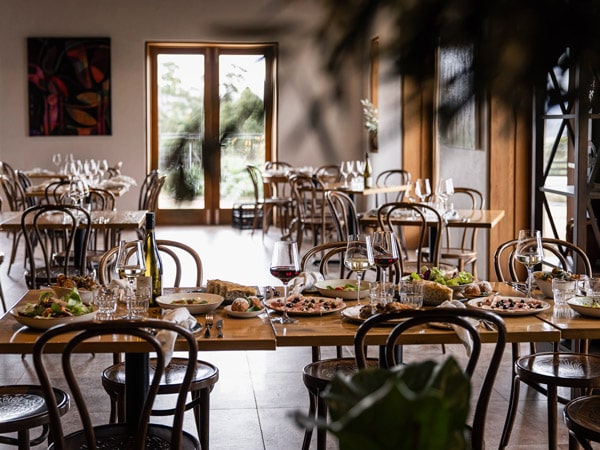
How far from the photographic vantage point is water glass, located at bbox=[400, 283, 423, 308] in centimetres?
273

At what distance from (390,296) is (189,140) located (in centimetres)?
218

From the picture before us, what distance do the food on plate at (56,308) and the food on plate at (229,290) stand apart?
458mm

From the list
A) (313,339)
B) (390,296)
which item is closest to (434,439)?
(313,339)

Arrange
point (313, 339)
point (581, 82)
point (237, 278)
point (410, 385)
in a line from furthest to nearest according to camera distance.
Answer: point (237, 278), point (313, 339), point (410, 385), point (581, 82)

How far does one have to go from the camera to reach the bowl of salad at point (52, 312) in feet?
8.39

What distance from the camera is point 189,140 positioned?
630 mm

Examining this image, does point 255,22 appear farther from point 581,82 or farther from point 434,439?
point 434,439

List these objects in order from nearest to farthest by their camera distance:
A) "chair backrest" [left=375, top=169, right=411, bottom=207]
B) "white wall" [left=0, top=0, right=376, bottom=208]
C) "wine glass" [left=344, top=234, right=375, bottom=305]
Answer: "white wall" [left=0, top=0, right=376, bottom=208] < "wine glass" [left=344, top=234, right=375, bottom=305] < "chair backrest" [left=375, top=169, right=411, bottom=207]

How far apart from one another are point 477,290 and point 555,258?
1.98 metres

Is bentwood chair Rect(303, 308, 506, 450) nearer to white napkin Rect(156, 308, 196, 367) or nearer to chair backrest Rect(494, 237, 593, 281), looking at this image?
white napkin Rect(156, 308, 196, 367)

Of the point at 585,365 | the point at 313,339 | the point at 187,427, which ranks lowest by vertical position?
the point at 187,427

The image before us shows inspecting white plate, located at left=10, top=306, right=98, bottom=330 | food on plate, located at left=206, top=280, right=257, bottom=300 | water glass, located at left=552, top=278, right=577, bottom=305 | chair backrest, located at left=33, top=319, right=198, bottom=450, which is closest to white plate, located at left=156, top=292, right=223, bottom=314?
food on plate, located at left=206, top=280, right=257, bottom=300

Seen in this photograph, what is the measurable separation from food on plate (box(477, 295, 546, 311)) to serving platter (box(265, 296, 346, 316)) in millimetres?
478

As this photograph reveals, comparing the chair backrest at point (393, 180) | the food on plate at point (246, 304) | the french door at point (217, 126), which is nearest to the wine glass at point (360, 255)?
the food on plate at point (246, 304)
